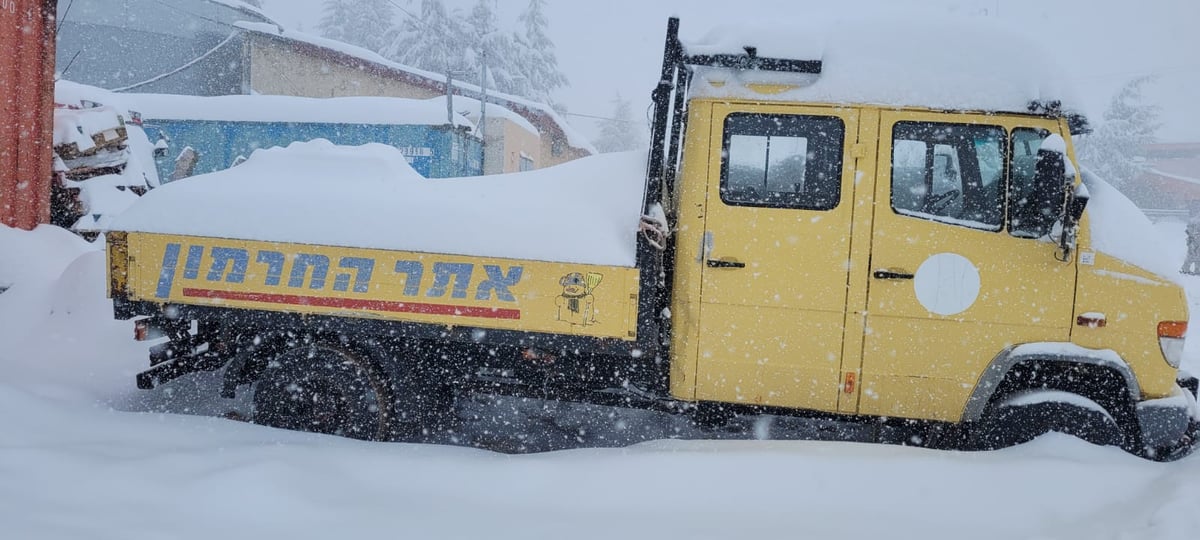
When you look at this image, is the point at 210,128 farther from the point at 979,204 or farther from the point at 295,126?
the point at 979,204

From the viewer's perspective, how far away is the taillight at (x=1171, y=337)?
362 cm

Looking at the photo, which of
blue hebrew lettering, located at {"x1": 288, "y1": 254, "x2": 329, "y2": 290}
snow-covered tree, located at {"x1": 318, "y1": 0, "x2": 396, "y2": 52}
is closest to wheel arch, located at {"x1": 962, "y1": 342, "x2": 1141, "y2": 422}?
blue hebrew lettering, located at {"x1": 288, "y1": 254, "x2": 329, "y2": 290}

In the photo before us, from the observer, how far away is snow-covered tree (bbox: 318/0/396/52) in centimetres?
4556

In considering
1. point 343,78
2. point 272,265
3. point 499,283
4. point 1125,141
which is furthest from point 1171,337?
point 1125,141

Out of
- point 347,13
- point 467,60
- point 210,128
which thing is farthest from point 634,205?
point 347,13

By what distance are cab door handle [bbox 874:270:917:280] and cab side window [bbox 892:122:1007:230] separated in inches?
12.6

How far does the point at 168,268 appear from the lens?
4070 mm

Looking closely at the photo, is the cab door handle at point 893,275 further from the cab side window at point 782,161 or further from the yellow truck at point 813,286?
the cab side window at point 782,161

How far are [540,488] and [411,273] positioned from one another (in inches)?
53.1

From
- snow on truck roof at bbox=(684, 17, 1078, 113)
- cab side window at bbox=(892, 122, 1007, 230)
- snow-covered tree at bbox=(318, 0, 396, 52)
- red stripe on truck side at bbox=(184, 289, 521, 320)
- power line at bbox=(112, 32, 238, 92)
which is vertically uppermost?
snow-covered tree at bbox=(318, 0, 396, 52)

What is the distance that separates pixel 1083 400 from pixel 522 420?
11.4 ft

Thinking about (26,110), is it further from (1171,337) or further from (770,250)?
(1171,337)

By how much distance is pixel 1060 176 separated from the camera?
11.4 ft

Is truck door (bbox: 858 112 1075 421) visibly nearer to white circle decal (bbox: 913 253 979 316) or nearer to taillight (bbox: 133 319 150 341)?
white circle decal (bbox: 913 253 979 316)
